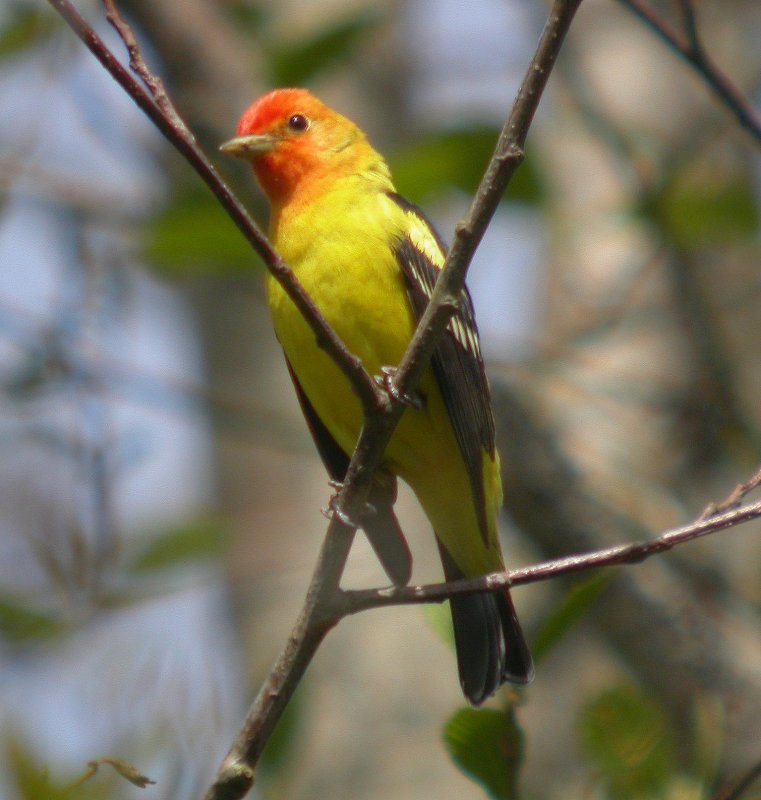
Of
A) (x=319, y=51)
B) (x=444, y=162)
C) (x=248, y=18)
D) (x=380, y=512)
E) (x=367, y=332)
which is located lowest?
(x=380, y=512)

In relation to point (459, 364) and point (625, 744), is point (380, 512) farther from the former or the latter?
point (625, 744)

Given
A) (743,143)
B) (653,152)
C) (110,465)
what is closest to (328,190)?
(110,465)

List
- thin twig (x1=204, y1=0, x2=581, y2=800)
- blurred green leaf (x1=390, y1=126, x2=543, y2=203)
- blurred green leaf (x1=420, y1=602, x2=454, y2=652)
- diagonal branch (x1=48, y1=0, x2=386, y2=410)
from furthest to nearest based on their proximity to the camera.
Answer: blurred green leaf (x1=390, y1=126, x2=543, y2=203) < blurred green leaf (x1=420, y1=602, x2=454, y2=652) < thin twig (x1=204, y1=0, x2=581, y2=800) < diagonal branch (x1=48, y1=0, x2=386, y2=410)

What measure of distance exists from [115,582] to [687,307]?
2.96 meters

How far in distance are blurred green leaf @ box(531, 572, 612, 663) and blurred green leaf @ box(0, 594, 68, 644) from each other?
1.96 m

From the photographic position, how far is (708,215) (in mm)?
4996

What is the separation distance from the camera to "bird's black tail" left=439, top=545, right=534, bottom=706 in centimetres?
356

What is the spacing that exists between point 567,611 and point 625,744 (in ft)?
1.30

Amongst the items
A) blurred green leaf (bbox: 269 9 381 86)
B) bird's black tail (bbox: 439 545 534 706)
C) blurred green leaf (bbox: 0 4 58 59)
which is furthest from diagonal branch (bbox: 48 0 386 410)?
blurred green leaf (bbox: 0 4 58 59)

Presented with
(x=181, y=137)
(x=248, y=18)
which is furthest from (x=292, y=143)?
(x=181, y=137)

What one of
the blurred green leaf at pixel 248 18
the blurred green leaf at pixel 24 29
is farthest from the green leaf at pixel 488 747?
the blurred green leaf at pixel 248 18

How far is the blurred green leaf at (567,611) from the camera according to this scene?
8.87ft

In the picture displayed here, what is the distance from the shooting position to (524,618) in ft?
21.4

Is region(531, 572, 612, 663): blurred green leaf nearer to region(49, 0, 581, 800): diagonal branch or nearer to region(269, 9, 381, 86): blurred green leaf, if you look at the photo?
region(49, 0, 581, 800): diagonal branch
